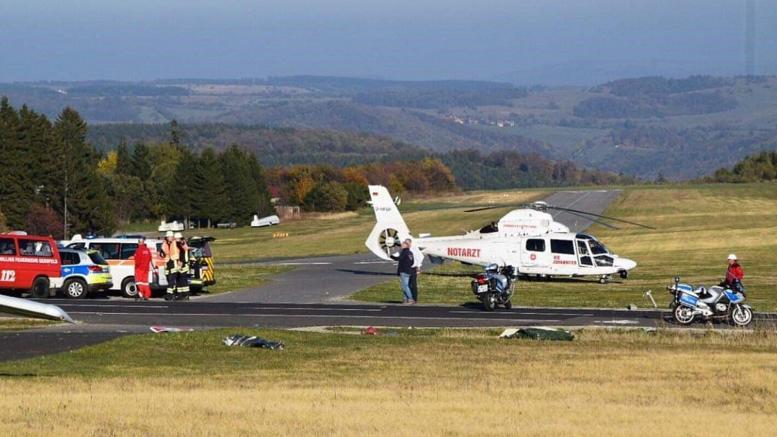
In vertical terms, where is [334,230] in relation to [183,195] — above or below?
below

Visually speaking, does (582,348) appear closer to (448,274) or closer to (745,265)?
(448,274)

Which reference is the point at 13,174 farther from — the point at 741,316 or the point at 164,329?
the point at 741,316

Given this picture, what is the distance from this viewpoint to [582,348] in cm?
2773

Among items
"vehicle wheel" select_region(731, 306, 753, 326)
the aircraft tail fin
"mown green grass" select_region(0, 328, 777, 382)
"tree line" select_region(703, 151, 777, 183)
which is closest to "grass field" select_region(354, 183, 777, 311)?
the aircraft tail fin

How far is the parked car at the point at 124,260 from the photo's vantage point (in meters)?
39.1

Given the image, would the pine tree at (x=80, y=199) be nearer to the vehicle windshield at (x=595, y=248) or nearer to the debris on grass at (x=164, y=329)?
the vehicle windshield at (x=595, y=248)

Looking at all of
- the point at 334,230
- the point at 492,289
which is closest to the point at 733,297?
the point at 492,289

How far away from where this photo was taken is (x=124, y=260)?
40125 millimetres

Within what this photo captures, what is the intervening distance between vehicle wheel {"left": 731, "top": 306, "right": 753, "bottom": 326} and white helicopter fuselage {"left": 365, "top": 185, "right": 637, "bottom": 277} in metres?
14.2

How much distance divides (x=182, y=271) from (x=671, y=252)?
37076 mm

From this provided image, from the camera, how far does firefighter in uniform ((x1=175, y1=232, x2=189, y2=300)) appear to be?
37.3m

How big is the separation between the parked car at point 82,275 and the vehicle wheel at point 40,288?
0.45 m

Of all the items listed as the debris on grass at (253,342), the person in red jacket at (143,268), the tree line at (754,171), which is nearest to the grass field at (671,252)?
the person in red jacket at (143,268)

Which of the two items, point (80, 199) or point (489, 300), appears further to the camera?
point (80, 199)
